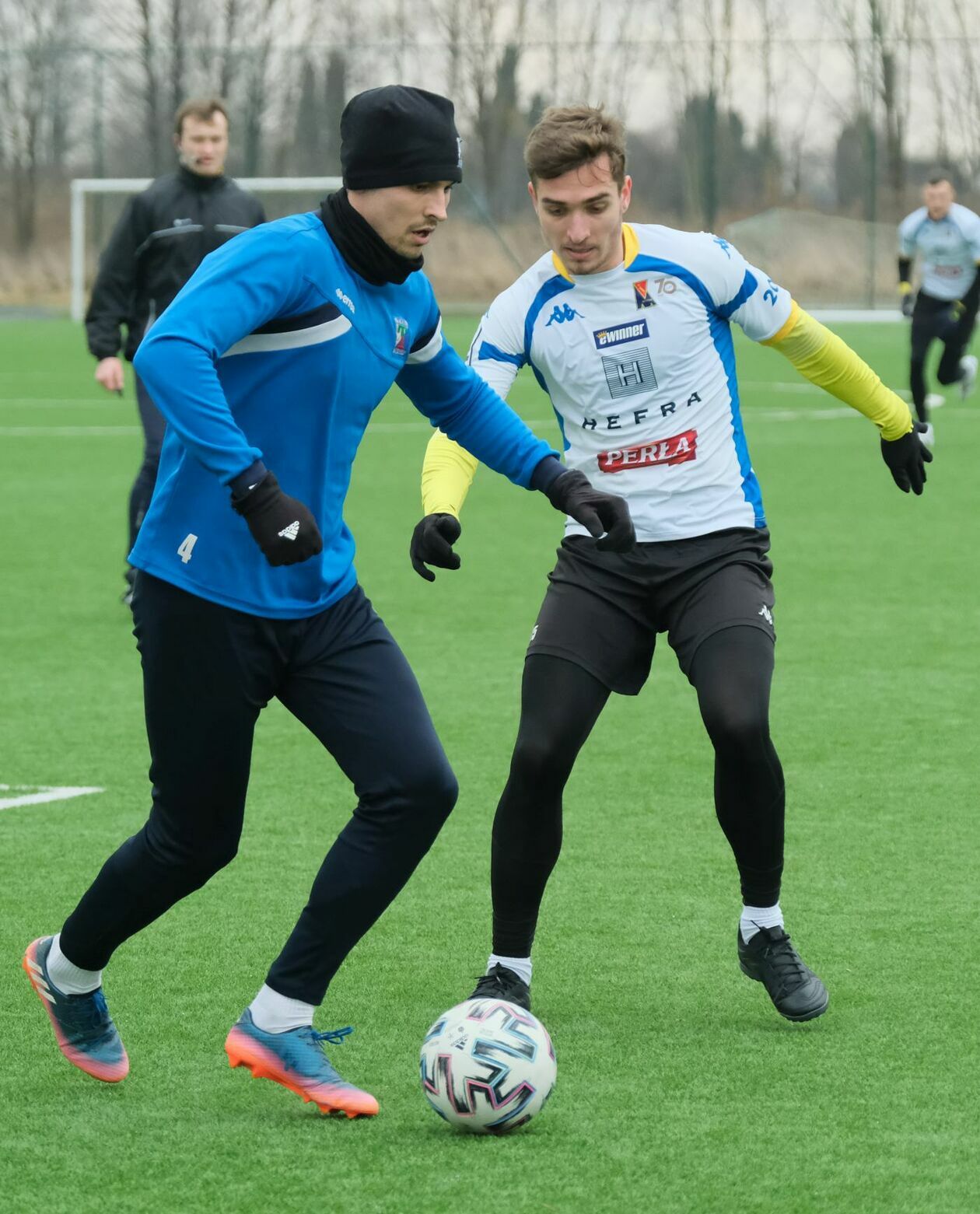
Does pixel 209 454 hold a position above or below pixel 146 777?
above

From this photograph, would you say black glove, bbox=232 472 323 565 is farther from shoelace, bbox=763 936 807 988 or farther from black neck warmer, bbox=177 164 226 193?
black neck warmer, bbox=177 164 226 193

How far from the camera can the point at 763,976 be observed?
4898 millimetres

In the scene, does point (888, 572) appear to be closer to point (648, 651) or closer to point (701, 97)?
point (648, 651)

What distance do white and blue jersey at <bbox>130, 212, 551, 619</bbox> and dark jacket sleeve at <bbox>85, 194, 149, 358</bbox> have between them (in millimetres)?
5772

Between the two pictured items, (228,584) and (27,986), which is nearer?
(228,584)

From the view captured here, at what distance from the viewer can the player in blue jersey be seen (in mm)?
4090

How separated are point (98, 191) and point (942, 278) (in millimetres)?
26713

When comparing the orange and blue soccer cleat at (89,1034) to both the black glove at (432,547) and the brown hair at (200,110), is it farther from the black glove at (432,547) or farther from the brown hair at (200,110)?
the brown hair at (200,110)

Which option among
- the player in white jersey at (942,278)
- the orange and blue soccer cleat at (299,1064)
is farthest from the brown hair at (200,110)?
the player in white jersey at (942,278)

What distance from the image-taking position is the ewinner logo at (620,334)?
511cm

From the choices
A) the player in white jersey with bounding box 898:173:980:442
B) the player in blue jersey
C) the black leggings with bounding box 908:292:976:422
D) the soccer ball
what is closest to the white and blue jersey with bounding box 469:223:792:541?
the player in blue jersey

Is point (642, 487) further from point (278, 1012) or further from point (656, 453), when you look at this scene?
point (278, 1012)

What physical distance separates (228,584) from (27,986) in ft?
4.81

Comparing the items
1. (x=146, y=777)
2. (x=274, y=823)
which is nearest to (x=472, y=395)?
(x=274, y=823)
